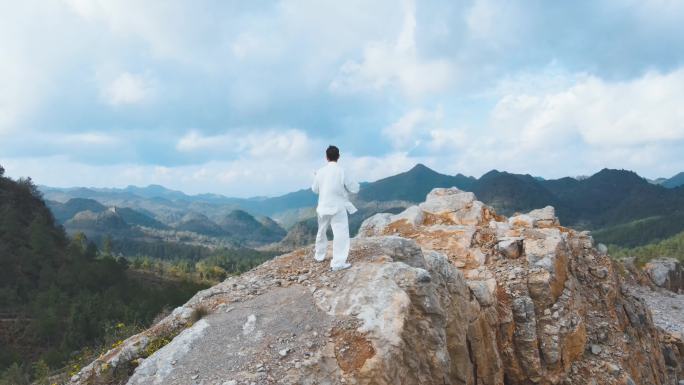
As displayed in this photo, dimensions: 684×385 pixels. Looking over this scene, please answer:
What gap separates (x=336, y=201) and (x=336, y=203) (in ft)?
0.22

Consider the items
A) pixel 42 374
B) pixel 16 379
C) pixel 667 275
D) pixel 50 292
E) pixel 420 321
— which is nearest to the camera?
pixel 420 321

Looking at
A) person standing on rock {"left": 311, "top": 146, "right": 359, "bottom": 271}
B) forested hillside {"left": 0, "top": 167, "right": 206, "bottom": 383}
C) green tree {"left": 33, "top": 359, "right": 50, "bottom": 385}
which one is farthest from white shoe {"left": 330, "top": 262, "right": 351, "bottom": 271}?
forested hillside {"left": 0, "top": 167, "right": 206, "bottom": 383}

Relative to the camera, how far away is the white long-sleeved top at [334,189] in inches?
496

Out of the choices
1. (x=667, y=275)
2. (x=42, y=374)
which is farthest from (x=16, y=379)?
(x=667, y=275)

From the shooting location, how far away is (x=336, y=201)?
12664mm

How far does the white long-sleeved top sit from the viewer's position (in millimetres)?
12586

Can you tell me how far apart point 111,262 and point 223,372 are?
3928 inches

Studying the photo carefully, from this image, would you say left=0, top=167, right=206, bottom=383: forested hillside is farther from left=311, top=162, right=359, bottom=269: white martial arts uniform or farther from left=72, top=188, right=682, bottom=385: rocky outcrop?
left=311, top=162, right=359, bottom=269: white martial arts uniform

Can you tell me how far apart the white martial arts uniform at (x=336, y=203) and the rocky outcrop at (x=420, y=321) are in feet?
2.73

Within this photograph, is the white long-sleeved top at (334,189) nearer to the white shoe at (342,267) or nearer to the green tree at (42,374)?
the white shoe at (342,267)

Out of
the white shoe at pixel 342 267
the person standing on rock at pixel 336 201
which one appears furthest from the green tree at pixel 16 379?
the person standing on rock at pixel 336 201

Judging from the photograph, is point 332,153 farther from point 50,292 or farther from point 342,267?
point 50,292

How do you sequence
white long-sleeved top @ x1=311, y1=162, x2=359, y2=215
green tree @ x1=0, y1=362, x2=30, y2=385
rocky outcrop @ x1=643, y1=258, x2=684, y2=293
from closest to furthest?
white long-sleeved top @ x1=311, y1=162, x2=359, y2=215, green tree @ x1=0, y1=362, x2=30, y2=385, rocky outcrop @ x1=643, y1=258, x2=684, y2=293

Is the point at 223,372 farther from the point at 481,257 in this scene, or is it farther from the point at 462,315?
the point at 481,257
